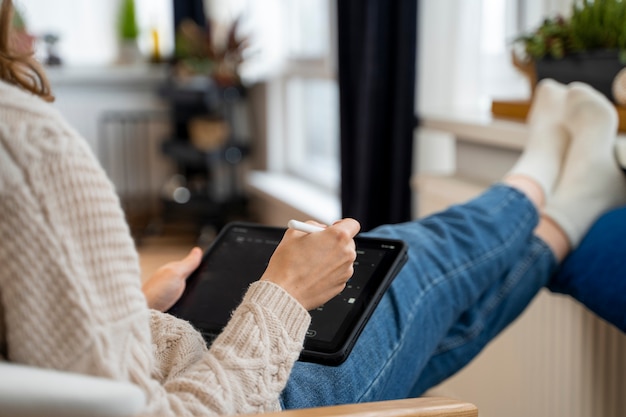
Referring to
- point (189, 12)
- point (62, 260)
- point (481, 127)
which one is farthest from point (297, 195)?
point (62, 260)

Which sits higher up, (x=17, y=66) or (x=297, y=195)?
(x=17, y=66)

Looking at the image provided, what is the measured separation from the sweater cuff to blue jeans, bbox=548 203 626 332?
0.66 m

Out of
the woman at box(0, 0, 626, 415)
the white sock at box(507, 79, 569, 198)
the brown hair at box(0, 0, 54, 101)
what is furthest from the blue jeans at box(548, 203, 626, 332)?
the brown hair at box(0, 0, 54, 101)

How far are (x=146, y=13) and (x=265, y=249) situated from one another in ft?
12.3

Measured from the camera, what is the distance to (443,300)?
130 cm

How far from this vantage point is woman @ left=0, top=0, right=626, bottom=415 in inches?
28.2

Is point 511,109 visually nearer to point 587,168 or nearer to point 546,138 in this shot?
point 546,138

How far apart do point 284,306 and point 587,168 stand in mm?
937

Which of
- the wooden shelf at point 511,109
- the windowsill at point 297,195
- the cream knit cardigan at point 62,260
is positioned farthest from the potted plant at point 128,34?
the cream knit cardigan at point 62,260

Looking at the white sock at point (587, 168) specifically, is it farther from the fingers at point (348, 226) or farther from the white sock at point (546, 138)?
the fingers at point (348, 226)

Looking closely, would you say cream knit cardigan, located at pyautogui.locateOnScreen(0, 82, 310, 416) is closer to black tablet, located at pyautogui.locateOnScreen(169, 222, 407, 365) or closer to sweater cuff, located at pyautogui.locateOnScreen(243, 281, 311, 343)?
sweater cuff, located at pyautogui.locateOnScreen(243, 281, 311, 343)

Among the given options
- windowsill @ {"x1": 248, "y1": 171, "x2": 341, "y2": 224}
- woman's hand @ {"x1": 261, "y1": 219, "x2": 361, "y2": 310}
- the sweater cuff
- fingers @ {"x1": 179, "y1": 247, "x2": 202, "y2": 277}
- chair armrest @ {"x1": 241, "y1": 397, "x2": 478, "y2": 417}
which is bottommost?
windowsill @ {"x1": 248, "y1": 171, "x2": 341, "y2": 224}

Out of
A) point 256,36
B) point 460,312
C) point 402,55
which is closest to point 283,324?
point 460,312

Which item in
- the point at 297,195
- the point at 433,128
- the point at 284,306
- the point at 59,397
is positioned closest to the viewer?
the point at 59,397
